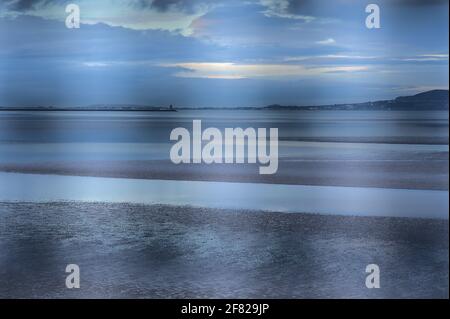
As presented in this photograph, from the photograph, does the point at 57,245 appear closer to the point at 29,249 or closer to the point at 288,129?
the point at 29,249

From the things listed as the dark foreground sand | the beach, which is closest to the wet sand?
the beach

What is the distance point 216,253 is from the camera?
14.2ft

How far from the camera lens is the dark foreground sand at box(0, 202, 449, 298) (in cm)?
372

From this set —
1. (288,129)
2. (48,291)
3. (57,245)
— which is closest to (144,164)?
(57,245)

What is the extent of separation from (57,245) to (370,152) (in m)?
6.82

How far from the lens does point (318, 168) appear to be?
823 cm

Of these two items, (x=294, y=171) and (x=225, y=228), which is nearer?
(x=225, y=228)
